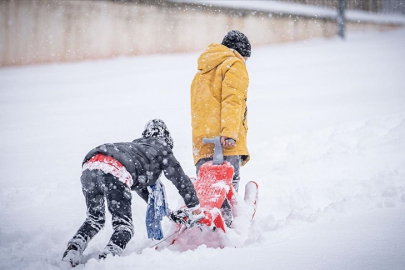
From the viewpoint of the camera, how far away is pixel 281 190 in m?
4.62

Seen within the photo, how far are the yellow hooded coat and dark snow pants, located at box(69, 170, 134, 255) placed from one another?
1016 millimetres

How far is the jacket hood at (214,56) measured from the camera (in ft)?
11.5

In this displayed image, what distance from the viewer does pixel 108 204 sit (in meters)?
2.73

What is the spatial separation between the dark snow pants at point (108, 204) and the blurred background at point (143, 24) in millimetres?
6997

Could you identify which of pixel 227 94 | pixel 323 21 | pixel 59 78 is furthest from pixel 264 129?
pixel 323 21

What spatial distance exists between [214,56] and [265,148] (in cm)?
268

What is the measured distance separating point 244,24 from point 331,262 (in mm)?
9464

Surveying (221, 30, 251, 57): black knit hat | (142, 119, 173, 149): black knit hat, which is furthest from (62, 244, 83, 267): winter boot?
(221, 30, 251, 57): black knit hat

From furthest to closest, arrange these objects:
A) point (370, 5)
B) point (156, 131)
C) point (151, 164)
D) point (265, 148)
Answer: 1. point (370, 5)
2. point (265, 148)
3. point (156, 131)
4. point (151, 164)

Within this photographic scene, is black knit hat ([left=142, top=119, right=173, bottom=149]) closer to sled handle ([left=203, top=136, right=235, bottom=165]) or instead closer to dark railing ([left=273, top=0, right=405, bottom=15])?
sled handle ([left=203, top=136, right=235, bottom=165])

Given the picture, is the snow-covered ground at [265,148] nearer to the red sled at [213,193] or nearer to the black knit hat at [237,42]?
the red sled at [213,193]

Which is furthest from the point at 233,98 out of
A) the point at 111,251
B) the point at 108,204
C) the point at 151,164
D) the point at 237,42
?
the point at 111,251

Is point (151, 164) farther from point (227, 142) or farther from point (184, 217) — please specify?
point (227, 142)

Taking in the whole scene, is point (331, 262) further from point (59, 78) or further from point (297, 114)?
point (59, 78)
